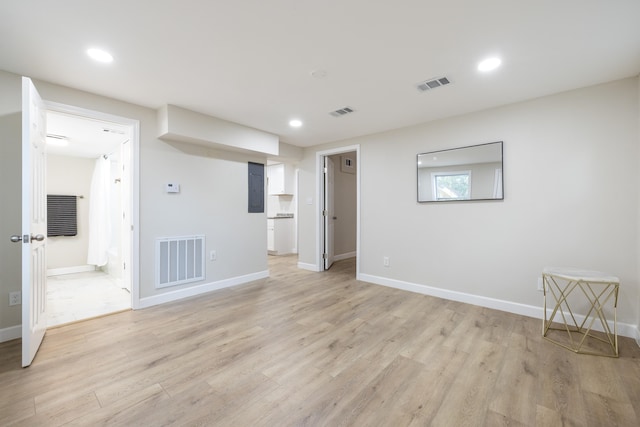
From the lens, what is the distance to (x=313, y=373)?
1890 millimetres

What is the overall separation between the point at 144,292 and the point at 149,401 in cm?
188

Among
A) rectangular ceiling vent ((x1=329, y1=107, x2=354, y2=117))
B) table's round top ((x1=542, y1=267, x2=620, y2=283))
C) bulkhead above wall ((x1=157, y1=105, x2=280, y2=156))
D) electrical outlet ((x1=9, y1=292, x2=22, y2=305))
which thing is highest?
rectangular ceiling vent ((x1=329, y1=107, x2=354, y2=117))

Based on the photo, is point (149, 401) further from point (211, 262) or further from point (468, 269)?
point (468, 269)

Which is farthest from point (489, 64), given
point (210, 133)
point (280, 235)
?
point (280, 235)

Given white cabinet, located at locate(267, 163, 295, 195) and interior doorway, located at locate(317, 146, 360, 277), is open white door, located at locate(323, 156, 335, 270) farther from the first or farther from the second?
white cabinet, located at locate(267, 163, 295, 195)

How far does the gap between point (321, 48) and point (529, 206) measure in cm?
263

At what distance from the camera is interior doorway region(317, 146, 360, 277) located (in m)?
4.97

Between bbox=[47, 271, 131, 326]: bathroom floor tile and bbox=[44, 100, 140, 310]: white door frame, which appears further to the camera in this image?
bbox=[44, 100, 140, 310]: white door frame

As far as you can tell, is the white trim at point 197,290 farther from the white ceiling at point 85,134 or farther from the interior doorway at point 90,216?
the white ceiling at point 85,134

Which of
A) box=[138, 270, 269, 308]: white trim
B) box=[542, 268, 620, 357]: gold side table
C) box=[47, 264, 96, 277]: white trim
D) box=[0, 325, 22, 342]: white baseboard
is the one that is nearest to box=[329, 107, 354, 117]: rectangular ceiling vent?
box=[542, 268, 620, 357]: gold side table

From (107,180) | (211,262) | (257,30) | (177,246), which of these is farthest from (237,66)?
(107,180)

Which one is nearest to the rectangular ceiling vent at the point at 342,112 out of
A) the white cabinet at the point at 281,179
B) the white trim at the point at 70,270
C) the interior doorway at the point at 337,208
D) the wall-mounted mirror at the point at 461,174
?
the wall-mounted mirror at the point at 461,174

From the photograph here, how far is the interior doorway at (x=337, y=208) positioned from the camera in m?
4.97

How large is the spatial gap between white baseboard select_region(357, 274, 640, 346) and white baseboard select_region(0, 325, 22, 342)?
3.91m
